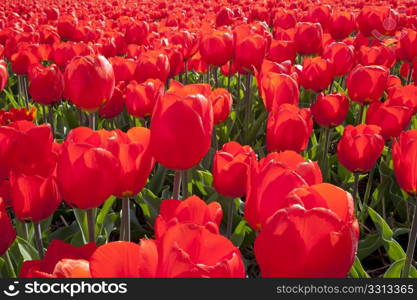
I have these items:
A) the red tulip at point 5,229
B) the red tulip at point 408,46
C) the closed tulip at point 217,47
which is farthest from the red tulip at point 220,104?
the red tulip at point 408,46

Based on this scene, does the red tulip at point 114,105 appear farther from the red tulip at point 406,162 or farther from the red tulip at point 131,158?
the red tulip at point 406,162

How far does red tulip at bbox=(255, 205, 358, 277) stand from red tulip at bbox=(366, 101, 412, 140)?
1550 mm

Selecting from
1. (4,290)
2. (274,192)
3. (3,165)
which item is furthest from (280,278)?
(3,165)

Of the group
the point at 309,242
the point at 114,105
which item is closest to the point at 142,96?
the point at 114,105

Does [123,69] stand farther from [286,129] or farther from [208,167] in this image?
[286,129]

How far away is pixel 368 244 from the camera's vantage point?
2.30m

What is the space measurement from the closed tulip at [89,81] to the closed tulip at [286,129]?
2.29 ft

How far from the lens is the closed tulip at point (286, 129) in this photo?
194 centimetres

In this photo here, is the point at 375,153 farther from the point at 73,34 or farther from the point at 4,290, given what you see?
the point at 73,34

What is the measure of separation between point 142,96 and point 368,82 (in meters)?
1.20

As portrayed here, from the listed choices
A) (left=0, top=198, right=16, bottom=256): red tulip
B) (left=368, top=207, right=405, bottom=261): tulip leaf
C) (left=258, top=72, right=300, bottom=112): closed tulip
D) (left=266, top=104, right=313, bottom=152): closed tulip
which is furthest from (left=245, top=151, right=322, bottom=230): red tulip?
(left=258, top=72, right=300, bottom=112): closed tulip

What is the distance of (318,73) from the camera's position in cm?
290

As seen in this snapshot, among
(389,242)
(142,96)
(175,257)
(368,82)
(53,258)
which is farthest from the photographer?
(368,82)

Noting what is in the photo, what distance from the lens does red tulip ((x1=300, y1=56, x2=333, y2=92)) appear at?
9.52 feet
